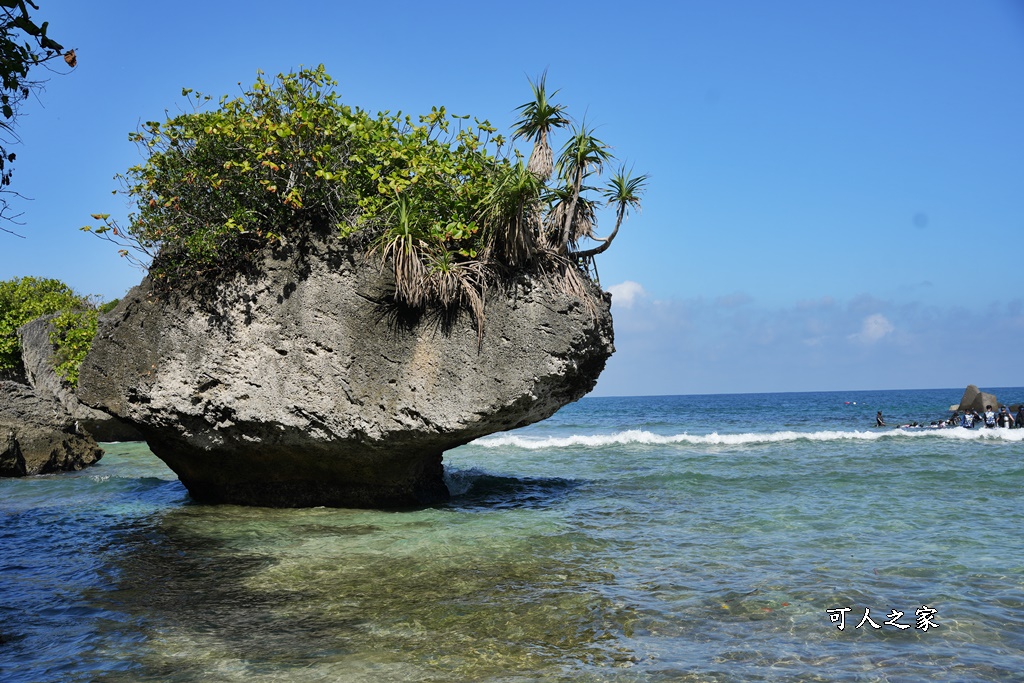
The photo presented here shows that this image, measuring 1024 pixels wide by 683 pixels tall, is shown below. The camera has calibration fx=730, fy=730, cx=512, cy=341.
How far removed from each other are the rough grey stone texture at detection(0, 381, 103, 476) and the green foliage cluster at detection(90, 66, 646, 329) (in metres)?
8.38

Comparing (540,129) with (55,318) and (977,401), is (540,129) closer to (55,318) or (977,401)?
(55,318)

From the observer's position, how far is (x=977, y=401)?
39.7 meters

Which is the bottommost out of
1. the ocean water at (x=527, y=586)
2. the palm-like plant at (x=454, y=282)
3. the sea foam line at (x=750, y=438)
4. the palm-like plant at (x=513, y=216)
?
the ocean water at (x=527, y=586)

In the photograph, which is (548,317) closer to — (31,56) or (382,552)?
(382,552)

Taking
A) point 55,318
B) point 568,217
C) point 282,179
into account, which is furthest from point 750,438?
point 55,318

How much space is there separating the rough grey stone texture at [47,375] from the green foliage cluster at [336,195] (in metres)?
17.1

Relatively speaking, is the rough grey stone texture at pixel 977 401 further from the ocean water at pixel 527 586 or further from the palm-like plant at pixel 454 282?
the palm-like plant at pixel 454 282

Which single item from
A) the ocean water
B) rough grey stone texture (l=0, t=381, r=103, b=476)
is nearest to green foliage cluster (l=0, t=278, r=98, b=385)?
rough grey stone texture (l=0, t=381, r=103, b=476)

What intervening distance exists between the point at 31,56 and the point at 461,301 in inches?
→ 222

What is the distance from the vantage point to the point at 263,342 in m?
9.73

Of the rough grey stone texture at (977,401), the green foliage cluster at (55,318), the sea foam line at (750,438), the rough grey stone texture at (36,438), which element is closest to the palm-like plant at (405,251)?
the rough grey stone texture at (36,438)

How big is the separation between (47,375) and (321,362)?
2015 cm

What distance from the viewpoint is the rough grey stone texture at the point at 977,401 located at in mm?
38875

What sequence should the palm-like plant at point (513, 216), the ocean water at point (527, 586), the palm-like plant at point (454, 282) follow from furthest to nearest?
1. the palm-like plant at point (454, 282)
2. the palm-like plant at point (513, 216)
3. the ocean water at point (527, 586)
